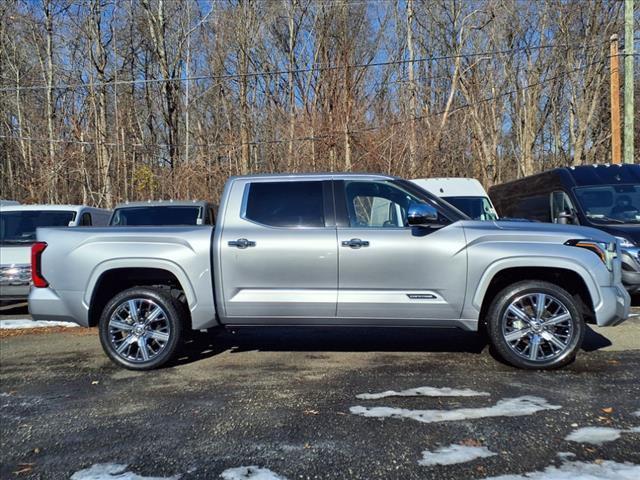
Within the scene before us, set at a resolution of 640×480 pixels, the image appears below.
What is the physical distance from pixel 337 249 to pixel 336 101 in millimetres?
14288

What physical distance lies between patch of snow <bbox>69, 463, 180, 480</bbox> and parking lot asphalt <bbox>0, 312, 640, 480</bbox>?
17mm

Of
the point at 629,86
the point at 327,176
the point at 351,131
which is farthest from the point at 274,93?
the point at 327,176

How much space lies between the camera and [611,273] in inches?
186

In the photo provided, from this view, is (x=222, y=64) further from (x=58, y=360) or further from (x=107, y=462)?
(x=107, y=462)

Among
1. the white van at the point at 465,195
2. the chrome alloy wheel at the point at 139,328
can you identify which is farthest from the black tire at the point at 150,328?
the white van at the point at 465,195

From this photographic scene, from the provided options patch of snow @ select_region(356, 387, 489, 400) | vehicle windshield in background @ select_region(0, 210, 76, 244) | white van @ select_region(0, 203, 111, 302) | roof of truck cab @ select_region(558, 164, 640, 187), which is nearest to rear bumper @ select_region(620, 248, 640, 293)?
roof of truck cab @ select_region(558, 164, 640, 187)

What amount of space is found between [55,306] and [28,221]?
16.9 feet

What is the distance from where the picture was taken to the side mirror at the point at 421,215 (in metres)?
4.69

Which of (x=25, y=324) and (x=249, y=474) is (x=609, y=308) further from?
(x=25, y=324)

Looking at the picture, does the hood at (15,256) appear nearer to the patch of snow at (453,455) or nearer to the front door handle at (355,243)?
the front door handle at (355,243)

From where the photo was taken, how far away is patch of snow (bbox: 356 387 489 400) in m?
4.18

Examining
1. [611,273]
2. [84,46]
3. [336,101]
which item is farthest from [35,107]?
[611,273]

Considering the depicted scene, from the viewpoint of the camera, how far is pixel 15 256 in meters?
8.25

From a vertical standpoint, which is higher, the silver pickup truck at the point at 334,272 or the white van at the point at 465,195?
the white van at the point at 465,195
